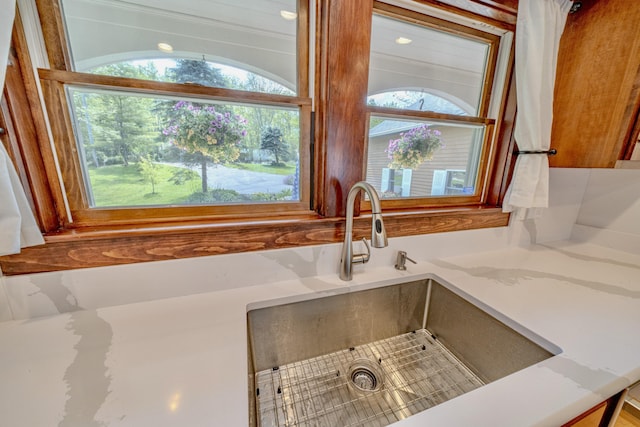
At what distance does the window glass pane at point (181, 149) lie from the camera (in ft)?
2.36

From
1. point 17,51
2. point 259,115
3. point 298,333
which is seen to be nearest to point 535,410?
point 298,333

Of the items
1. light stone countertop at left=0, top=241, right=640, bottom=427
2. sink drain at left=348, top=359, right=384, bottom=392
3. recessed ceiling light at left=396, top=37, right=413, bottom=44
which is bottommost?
sink drain at left=348, top=359, right=384, bottom=392

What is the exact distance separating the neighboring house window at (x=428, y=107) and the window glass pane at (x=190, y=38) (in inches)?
15.6

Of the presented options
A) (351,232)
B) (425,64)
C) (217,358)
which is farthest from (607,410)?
(425,64)

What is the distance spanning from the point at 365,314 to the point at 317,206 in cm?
46

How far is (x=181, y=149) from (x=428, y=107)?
1.05 metres

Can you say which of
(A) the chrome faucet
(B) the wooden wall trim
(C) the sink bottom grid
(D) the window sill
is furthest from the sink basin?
(B) the wooden wall trim

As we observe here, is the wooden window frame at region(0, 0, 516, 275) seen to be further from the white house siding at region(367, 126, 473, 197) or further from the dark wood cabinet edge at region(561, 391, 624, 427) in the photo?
the dark wood cabinet edge at region(561, 391, 624, 427)

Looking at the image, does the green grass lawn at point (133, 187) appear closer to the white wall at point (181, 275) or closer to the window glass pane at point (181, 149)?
the window glass pane at point (181, 149)

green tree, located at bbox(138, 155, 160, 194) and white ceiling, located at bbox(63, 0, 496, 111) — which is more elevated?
white ceiling, located at bbox(63, 0, 496, 111)

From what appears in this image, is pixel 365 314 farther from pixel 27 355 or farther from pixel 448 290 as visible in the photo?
pixel 27 355

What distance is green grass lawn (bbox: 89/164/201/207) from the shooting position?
742mm

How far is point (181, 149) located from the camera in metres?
0.79

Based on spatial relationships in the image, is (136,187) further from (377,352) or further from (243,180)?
(377,352)
